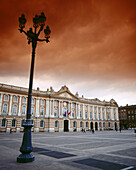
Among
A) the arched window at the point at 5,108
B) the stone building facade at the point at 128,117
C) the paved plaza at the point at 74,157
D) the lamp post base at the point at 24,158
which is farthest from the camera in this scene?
the stone building facade at the point at 128,117

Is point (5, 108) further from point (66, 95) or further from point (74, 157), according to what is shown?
point (74, 157)

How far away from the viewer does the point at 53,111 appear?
56.5 metres

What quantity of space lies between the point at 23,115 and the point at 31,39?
4467cm

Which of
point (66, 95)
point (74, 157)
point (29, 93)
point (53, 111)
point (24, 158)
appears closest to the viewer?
point (24, 158)

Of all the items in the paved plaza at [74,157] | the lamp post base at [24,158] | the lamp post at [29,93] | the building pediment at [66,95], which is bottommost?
the paved plaza at [74,157]

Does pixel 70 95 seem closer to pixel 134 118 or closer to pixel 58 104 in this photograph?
pixel 58 104

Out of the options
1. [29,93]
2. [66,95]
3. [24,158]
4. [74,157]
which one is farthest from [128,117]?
[24,158]

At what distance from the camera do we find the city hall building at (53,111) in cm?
4741

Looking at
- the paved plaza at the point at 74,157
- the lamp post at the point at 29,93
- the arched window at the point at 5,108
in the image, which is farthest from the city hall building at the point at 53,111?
the lamp post at the point at 29,93

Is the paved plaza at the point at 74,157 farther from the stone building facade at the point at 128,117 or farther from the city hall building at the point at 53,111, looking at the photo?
the stone building facade at the point at 128,117

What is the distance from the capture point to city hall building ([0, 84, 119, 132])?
156 feet

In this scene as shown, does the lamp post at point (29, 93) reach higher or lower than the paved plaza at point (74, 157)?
higher

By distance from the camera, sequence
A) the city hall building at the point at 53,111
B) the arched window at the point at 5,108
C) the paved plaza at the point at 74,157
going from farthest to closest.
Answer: the city hall building at the point at 53,111
the arched window at the point at 5,108
the paved plaza at the point at 74,157

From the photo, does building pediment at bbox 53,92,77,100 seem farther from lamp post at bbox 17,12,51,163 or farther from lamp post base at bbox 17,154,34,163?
lamp post base at bbox 17,154,34,163
